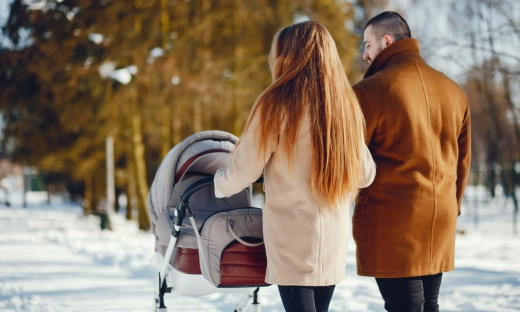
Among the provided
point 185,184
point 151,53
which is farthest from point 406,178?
point 151,53

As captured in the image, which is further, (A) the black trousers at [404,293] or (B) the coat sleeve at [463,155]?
(B) the coat sleeve at [463,155]

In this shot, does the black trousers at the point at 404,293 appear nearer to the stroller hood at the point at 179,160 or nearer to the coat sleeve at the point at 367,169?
the coat sleeve at the point at 367,169

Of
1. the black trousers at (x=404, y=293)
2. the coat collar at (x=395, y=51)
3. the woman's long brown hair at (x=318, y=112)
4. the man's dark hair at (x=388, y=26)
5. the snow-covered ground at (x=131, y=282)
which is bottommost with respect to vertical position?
the snow-covered ground at (x=131, y=282)

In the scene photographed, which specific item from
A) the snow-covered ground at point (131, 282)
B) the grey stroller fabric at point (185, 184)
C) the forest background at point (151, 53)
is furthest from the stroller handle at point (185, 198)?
the forest background at point (151, 53)

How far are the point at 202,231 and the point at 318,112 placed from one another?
1.03 metres

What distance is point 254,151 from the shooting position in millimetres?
2760

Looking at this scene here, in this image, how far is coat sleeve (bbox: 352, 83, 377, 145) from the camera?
2969mm

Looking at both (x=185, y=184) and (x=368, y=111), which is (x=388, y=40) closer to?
(x=368, y=111)

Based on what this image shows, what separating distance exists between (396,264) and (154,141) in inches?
871

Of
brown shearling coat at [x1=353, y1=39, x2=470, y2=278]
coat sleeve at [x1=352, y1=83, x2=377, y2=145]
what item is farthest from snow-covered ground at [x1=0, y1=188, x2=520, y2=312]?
coat sleeve at [x1=352, y1=83, x2=377, y2=145]

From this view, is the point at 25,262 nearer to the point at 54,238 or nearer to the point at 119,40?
the point at 54,238

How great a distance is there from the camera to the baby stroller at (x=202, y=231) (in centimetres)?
318

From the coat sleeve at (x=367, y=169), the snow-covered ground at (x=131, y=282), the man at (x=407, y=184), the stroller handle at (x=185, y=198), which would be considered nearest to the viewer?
the coat sleeve at (x=367, y=169)

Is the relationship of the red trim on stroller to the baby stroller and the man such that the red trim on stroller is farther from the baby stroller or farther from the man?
the man
